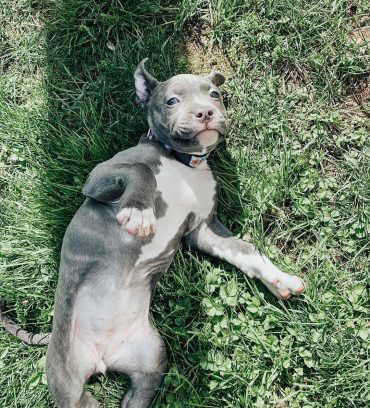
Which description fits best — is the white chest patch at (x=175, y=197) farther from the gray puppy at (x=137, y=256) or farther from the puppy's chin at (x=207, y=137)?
the puppy's chin at (x=207, y=137)

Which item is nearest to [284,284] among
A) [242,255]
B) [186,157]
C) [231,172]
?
[242,255]

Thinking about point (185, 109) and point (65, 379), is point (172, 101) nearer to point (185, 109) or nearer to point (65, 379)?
point (185, 109)

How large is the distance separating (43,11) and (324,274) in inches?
128

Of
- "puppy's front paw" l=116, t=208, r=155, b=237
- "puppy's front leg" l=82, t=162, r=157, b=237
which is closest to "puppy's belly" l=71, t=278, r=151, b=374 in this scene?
"puppy's front leg" l=82, t=162, r=157, b=237

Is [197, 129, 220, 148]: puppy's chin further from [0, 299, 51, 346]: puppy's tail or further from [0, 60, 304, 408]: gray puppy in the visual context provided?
[0, 299, 51, 346]: puppy's tail

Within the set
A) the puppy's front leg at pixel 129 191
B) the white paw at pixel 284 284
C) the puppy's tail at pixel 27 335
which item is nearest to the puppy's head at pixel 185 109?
the puppy's front leg at pixel 129 191

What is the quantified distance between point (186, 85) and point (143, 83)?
391mm

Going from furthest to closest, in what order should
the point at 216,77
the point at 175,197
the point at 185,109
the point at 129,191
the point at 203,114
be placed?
1. the point at 216,77
2. the point at 175,197
3. the point at 185,109
4. the point at 203,114
5. the point at 129,191

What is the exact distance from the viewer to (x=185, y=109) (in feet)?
14.0

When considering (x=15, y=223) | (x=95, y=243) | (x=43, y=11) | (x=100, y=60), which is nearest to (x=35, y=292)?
(x=15, y=223)

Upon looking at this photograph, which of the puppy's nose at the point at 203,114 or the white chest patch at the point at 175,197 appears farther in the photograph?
the white chest patch at the point at 175,197

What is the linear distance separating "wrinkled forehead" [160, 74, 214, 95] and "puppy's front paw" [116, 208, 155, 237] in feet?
3.32

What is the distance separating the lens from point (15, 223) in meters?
5.16

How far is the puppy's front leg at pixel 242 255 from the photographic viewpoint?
4.57 metres
